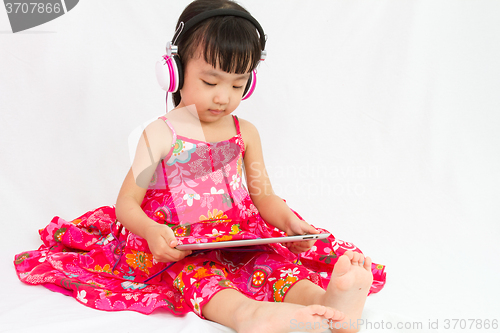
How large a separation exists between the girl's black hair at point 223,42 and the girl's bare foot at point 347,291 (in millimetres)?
526

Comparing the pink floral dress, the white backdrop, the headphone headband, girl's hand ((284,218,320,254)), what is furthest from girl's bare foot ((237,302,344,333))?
the headphone headband

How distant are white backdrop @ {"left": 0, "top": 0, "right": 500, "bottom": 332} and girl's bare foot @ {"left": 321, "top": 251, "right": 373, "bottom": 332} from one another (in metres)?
0.41

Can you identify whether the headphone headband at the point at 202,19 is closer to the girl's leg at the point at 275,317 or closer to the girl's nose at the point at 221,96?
the girl's nose at the point at 221,96

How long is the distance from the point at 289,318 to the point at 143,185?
20.6 inches

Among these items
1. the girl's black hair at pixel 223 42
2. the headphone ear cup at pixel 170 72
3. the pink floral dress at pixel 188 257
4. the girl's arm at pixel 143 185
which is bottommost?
the pink floral dress at pixel 188 257

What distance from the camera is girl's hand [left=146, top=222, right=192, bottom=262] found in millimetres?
1035

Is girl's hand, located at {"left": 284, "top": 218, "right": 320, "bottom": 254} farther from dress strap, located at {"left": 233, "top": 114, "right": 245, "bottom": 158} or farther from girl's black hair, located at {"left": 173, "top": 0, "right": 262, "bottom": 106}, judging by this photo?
girl's black hair, located at {"left": 173, "top": 0, "right": 262, "bottom": 106}

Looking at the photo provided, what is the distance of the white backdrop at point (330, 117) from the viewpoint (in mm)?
1622

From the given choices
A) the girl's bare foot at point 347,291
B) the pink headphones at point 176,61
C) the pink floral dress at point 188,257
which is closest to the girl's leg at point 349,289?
the girl's bare foot at point 347,291

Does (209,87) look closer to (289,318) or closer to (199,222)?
(199,222)

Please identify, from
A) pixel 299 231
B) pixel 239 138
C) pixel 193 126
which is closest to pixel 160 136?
pixel 193 126

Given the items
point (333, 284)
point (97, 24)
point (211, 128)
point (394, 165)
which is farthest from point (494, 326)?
point (97, 24)

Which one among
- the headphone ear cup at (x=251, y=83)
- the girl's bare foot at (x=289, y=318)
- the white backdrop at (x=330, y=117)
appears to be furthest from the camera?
the white backdrop at (x=330, y=117)

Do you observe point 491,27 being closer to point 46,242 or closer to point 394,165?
point 394,165
